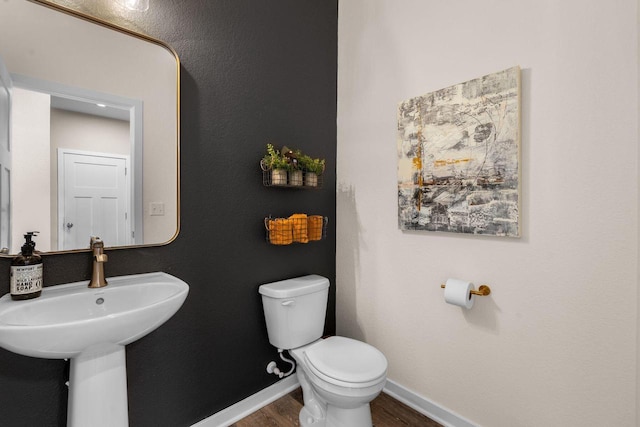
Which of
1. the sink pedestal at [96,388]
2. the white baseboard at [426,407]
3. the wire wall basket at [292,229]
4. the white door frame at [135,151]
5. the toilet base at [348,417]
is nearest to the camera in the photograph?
the sink pedestal at [96,388]

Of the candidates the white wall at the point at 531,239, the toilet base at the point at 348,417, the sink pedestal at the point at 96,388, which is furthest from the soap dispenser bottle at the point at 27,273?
the white wall at the point at 531,239

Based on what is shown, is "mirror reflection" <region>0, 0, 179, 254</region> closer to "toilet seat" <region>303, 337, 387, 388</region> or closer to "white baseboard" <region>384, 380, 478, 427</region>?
"toilet seat" <region>303, 337, 387, 388</region>

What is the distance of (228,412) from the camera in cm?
171

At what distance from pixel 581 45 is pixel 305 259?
1730mm

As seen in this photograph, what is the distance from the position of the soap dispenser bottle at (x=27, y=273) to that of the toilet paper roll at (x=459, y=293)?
5.65ft

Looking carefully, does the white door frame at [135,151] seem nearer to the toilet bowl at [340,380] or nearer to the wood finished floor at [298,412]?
A: the toilet bowl at [340,380]

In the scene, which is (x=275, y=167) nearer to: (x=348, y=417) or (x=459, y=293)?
(x=459, y=293)

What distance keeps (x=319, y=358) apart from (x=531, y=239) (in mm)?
1142

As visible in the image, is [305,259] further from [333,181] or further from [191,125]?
[191,125]

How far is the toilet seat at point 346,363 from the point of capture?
1.38m

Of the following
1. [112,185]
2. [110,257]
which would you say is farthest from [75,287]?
[112,185]

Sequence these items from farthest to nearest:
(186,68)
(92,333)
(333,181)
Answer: (333,181) < (186,68) < (92,333)

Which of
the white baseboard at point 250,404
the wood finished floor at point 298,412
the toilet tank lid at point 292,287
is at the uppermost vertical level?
the toilet tank lid at point 292,287

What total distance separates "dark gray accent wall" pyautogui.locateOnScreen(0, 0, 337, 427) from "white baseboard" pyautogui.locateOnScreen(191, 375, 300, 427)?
0.12 ft
